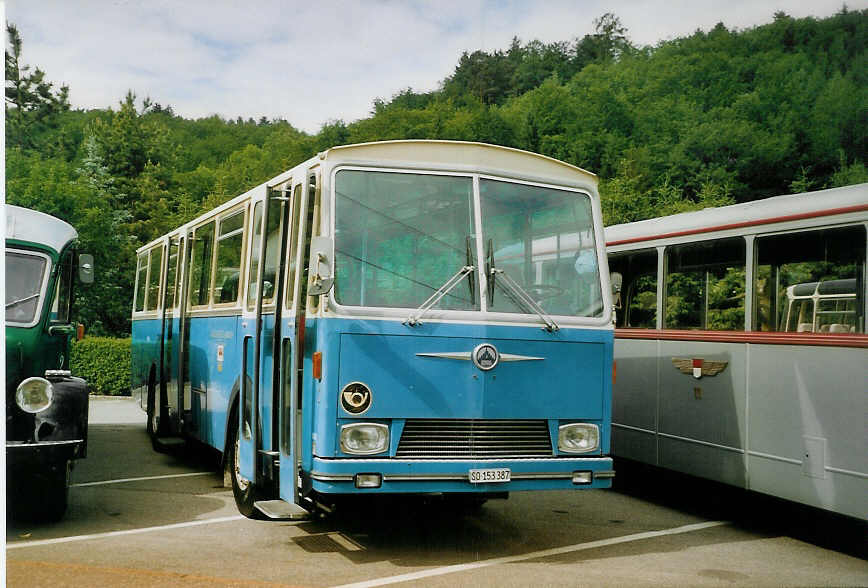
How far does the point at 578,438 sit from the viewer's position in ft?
24.0

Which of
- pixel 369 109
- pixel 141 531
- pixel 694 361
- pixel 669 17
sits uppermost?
pixel 369 109

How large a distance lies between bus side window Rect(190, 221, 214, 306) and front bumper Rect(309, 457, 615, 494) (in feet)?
15.5

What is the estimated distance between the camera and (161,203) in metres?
47.6

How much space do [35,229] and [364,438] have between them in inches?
179

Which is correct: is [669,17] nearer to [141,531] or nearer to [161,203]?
[141,531]

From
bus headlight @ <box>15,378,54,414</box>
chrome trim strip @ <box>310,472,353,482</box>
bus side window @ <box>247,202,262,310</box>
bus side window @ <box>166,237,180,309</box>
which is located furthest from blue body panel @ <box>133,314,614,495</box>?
bus side window @ <box>166,237,180,309</box>

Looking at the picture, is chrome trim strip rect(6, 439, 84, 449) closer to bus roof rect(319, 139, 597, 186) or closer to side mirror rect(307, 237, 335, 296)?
side mirror rect(307, 237, 335, 296)

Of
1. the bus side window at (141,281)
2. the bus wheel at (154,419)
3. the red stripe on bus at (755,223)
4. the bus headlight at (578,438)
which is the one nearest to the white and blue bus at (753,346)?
the red stripe on bus at (755,223)

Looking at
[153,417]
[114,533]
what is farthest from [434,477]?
[153,417]

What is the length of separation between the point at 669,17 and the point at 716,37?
16951mm

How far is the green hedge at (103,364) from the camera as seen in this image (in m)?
27.1

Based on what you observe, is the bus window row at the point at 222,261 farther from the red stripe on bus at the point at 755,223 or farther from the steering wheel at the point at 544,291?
the red stripe on bus at the point at 755,223

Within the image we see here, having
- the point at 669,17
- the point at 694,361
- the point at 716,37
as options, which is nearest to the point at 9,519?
the point at 694,361

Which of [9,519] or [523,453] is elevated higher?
[523,453]
